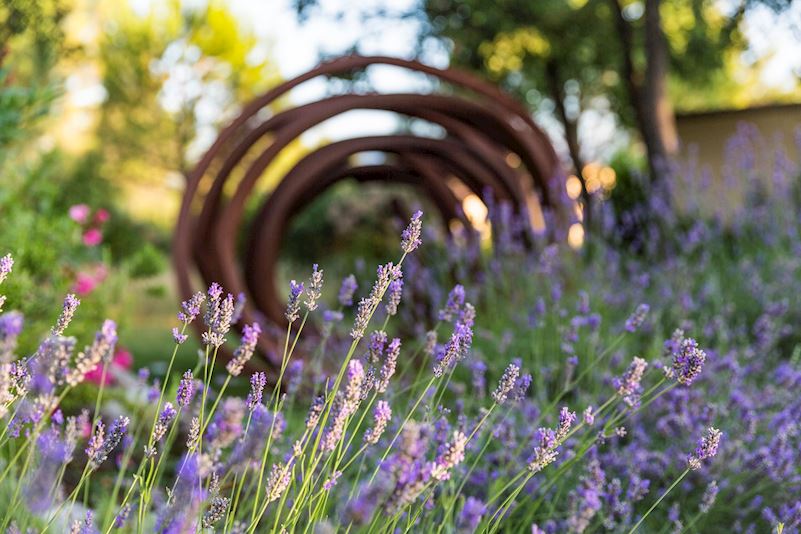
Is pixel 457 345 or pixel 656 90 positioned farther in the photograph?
pixel 656 90

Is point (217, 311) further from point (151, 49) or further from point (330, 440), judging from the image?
point (151, 49)

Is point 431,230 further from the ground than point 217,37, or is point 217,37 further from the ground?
point 217,37

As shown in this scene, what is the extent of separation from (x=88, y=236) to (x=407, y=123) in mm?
13097

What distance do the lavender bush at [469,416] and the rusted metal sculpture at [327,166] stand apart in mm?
487

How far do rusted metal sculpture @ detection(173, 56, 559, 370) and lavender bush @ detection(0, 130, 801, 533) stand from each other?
487mm

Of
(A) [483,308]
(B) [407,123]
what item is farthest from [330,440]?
(B) [407,123]

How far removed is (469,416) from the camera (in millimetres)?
3312

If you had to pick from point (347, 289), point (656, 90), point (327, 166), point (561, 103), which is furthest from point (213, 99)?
point (347, 289)

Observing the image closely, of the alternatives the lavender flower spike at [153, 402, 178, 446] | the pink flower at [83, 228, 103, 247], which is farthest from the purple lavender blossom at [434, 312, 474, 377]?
the pink flower at [83, 228, 103, 247]

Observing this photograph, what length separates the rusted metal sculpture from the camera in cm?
503

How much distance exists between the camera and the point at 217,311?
1.58m

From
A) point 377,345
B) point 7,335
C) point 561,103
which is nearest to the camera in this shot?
point 7,335

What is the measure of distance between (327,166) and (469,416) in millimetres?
2669

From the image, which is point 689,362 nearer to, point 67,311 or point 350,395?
point 350,395
